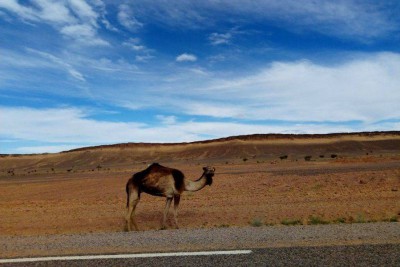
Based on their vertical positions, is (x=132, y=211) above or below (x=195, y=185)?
below

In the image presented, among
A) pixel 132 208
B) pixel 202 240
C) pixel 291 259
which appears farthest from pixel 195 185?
pixel 291 259

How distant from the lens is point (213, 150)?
113188mm

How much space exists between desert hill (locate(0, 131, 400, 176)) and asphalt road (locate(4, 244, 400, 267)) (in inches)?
3581

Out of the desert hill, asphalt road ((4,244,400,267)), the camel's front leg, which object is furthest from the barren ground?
the desert hill

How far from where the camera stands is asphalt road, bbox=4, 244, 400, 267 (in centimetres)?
647

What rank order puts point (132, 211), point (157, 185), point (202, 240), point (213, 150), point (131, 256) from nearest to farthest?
point (131, 256) < point (202, 240) < point (132, 211) < point (157, 185) < point (213, 150)

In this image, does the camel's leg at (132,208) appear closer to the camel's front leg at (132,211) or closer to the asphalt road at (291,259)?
the camel's front leg at (132,211)

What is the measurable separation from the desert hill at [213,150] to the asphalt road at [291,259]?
90961 millimetres

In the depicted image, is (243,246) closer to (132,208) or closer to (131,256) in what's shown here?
(131,256)

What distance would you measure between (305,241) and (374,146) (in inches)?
4106

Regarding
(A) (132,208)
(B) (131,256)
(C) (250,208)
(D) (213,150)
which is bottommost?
(C) (250,208)

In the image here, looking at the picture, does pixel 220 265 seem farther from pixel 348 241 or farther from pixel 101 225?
pixel 101 225

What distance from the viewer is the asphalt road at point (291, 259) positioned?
6469mm

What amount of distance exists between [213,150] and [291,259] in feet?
350
